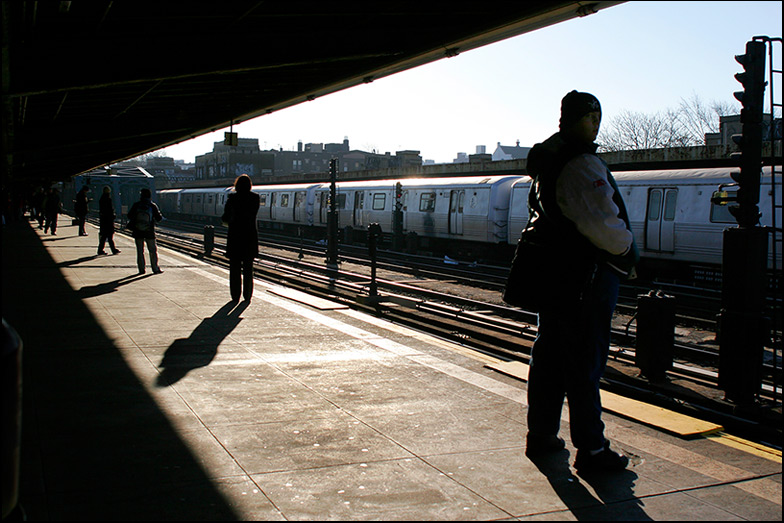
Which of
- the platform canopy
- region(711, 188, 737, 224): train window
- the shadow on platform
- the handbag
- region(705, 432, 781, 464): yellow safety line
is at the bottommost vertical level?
region(705, 432, 781, 464): yellow safety line

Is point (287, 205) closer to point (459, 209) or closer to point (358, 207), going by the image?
point (358, 207)

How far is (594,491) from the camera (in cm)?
375

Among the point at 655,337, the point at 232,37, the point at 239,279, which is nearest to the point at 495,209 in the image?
the point at 232,37

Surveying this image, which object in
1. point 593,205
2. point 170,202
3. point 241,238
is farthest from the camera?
point 170,202

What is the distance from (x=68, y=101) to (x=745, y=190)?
1347cm

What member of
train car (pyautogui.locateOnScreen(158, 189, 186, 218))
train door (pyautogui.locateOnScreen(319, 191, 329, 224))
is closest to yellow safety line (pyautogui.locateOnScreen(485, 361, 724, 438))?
train door (pyautogui.locateOnScreen(319, 191, 329, 224))

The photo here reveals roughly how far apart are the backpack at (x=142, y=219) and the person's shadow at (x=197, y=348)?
5839 mm

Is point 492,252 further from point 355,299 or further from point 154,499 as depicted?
point 154,499

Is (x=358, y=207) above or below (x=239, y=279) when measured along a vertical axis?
above

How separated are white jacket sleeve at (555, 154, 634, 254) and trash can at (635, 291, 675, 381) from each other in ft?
8.54

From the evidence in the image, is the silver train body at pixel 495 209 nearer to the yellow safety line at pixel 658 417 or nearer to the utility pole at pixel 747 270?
the utility pole at pixel 747 270

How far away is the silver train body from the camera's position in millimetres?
17750

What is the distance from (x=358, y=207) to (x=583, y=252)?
2983 centimetres

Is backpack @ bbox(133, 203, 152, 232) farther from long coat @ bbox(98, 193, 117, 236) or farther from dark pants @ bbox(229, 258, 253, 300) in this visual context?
dark pants @ bbox(229, 258, 253, 300)
